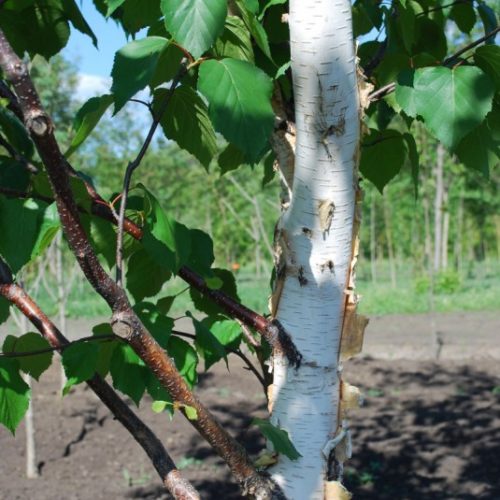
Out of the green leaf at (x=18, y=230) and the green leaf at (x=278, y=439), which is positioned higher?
the green leaf at (x=18, y=230)

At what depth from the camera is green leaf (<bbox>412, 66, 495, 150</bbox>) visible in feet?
3.73

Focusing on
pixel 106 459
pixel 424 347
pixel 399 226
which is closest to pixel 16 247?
pixel 106 459

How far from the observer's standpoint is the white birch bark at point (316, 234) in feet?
3.55

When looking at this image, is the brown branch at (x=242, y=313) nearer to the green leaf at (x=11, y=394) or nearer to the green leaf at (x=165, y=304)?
the green leaf at (x=165, y=304)

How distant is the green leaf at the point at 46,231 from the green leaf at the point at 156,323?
0.83 ft

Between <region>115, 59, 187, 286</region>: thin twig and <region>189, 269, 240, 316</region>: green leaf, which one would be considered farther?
<region>189, 269, 240, 316</region>: green leaf

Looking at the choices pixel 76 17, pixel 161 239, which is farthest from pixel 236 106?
pixel 76 17

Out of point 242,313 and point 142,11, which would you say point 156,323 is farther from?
point 142,11

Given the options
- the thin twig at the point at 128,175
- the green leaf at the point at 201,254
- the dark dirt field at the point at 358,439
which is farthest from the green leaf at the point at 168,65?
the dark dirt field at the point at 358,439

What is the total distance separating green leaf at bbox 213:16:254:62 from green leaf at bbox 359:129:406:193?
49cm

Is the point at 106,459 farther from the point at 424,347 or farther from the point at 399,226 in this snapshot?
the point at 399,226

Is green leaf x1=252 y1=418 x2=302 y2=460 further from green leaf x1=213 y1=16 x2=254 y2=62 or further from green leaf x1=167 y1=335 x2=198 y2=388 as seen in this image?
green leaf x1=213 y1=16 x2=254 y2=62

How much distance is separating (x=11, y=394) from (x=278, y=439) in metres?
0.44

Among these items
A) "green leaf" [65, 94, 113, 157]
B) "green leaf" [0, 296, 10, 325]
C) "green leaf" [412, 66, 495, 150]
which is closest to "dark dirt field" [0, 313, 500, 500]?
"green leaf" [0, 296, 10, 325]
